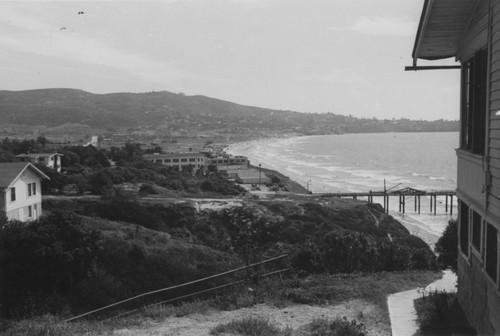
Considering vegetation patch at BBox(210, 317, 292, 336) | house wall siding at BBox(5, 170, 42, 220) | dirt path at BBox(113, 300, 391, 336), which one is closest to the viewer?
vegetation patch at BBox(210, 317, 292, 336)

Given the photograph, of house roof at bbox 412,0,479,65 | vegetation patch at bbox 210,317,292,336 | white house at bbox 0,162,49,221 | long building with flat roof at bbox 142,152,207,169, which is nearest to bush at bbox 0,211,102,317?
vegetation patch at bbox 210,317,292,336

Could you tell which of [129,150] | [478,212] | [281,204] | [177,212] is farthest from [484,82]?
[129,150]

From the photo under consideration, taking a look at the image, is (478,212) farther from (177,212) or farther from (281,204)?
(281,204)

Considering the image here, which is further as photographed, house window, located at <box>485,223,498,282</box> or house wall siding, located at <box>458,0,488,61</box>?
house wall siding, located at <box>458,0,488,61</box>

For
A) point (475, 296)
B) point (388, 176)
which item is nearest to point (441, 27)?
point (475, 296)

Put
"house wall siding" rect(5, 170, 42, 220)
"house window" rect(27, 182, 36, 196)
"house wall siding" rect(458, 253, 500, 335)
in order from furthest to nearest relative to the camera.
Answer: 1. "house window" rect(27, 182, 36, 196)
2. "house wall siding" rect(5, 170, 42, 220)
3. "house wall siding" rect(458, 253, 500, 335)

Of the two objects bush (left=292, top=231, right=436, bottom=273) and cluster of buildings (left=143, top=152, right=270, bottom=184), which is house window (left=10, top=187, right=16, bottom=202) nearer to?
bush (left=292, top=231, right=436, bottom=273)

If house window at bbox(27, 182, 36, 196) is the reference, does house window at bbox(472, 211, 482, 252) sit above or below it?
above
